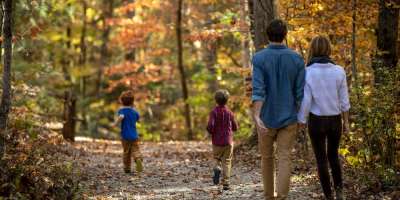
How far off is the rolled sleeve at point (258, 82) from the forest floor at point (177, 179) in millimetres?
2357

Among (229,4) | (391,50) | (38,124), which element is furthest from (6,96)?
(229,4)

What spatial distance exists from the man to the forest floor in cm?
187

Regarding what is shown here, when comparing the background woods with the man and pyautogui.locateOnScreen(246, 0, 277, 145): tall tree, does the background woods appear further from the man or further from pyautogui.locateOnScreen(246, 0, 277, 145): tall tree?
the man

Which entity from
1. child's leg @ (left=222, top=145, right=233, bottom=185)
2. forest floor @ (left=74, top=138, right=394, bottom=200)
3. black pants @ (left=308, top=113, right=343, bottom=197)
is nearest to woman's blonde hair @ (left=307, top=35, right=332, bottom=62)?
black pants @ (left=308, top=113, right=343, bottom=197)

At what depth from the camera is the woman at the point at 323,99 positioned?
6.93m

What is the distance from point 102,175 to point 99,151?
19.9 feet

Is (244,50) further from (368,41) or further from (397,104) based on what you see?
(397,104)

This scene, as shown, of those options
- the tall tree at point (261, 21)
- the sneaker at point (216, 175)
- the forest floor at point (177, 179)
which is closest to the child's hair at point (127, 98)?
the forest floor at point (177, 179)

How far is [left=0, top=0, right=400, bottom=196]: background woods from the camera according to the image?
26.7ft

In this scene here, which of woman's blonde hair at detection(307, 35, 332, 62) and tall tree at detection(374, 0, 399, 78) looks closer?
woman's blonde hair at detection(307, 35, 332, 62)

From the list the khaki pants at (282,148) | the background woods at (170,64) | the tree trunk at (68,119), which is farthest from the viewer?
the tree trunk at (68,119)

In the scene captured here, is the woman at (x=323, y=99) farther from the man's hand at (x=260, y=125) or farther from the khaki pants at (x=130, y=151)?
the khaki pants at (x=130, y=151)

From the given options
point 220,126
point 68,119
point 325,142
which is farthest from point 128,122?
point 68,119

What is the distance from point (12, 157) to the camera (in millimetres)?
7805
